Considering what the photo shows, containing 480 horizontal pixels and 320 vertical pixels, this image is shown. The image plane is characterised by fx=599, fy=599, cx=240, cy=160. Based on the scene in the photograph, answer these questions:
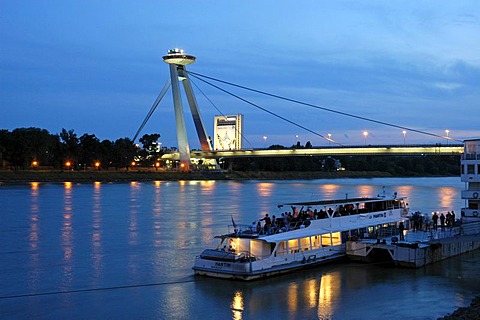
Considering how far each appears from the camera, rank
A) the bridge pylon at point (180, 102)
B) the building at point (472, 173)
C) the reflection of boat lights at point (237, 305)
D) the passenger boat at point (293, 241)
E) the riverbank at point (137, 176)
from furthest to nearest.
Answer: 1. the bridge pylon at point (180, 102)
2. the riverbank at point (137, 176)
3. the building at point (472, 173)
4. the passenger boat at point (293, 241)
5. the reflection of boat lights at point (237, 305)

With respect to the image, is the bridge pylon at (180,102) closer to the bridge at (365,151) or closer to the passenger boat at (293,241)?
the bridge at (365,151)

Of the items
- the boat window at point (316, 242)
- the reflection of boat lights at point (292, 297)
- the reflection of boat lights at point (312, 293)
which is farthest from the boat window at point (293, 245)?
the reflection of boat lights at point (292, 297)

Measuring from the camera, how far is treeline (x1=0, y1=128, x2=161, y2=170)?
8356 centimetres

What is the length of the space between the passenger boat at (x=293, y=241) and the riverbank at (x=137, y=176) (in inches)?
2315

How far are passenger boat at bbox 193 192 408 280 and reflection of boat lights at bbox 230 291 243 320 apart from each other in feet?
3.91

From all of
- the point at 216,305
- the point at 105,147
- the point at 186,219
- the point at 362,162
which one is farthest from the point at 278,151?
the point at 216,305

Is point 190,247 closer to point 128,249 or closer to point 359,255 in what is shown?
point 128,249

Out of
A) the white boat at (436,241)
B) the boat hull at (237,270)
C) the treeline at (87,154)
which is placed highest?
the treeline at (87,154)

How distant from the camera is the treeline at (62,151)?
83562 millimetres

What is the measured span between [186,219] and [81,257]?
13455 millimetres

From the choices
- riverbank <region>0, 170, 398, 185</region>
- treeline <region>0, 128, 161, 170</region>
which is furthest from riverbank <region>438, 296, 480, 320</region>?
treeline <region>0, 128, 161, 170</region>

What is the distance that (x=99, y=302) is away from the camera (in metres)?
16.6

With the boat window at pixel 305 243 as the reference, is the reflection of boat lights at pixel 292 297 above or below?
below

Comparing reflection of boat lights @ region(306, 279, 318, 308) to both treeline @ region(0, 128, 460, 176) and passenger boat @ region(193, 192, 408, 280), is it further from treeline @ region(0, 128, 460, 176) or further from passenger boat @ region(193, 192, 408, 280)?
treeline @ region(0, 128, 460, 176)
